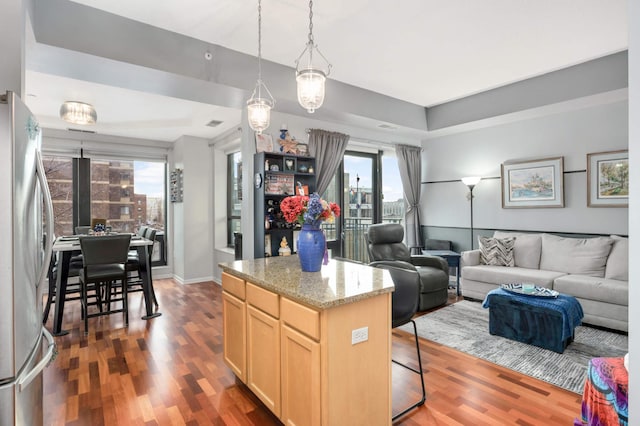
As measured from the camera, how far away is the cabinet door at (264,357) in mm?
1925

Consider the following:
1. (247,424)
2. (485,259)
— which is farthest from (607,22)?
(247,424)

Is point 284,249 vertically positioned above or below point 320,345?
above

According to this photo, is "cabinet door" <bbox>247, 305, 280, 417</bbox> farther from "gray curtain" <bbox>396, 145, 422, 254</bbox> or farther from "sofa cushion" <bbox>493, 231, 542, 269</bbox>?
"gray curtain" <bbox>396, 145, 422, 254</bbox>

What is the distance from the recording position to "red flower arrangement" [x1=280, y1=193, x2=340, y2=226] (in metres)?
2.23

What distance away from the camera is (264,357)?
205cm

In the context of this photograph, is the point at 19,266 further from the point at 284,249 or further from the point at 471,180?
the point at 471,180

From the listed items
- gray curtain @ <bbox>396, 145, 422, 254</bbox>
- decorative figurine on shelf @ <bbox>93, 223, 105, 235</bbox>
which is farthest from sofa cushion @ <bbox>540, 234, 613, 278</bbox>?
decorative figurine on shelf @ <bbox>93, 223, 105, 235</bbox>

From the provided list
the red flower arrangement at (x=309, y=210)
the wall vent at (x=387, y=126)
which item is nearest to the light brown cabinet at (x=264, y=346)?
the red flower arrangement at (x=309, y=210)

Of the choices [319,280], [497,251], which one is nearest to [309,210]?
[319,280]

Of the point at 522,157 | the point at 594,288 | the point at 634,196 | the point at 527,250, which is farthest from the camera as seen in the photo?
the point at 522,157

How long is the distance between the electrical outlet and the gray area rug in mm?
1741

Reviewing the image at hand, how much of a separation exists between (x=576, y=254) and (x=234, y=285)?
4166 mm

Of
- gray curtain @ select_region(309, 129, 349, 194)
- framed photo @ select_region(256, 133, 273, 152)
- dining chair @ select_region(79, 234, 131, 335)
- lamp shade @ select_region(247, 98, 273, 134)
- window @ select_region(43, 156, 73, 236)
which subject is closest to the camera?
lamp shade @ select_region(247, 98, 273, 134)

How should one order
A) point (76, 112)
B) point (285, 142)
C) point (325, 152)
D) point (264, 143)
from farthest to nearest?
point (325, 152), point (285, 142), point (264, 143), point (76, 112)
